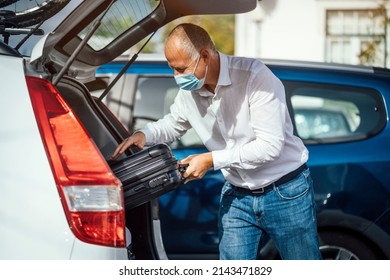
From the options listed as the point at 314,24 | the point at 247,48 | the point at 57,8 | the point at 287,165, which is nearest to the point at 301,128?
the point at 287,165

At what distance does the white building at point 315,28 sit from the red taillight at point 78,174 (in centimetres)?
1454

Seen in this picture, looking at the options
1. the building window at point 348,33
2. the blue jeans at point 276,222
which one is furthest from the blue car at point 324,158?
the building window at point 348,33

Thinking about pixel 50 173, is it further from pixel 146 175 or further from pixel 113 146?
pixel 113 146

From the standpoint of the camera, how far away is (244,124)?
11.8 feet

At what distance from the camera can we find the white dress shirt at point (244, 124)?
11.4 feet

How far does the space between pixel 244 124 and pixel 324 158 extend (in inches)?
70.8

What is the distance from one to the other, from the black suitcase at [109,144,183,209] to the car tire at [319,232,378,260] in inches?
81.4

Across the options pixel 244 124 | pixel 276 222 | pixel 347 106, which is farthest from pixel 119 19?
pixel 347 106

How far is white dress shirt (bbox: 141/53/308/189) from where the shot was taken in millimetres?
3471

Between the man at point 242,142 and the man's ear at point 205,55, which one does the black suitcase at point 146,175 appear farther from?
the man's ear at point 205,55

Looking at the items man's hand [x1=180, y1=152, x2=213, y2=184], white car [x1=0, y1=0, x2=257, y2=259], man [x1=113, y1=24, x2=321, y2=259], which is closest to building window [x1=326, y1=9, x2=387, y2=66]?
man [x1=113, y1=24, x2=321, y2=259]

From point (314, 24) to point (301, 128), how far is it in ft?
41.3

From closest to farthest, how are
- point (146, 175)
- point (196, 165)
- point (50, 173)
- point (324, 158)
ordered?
1. point (50, 173)
2. point (146, 175)
3. point (196, 165)
4. point (324, 158)
